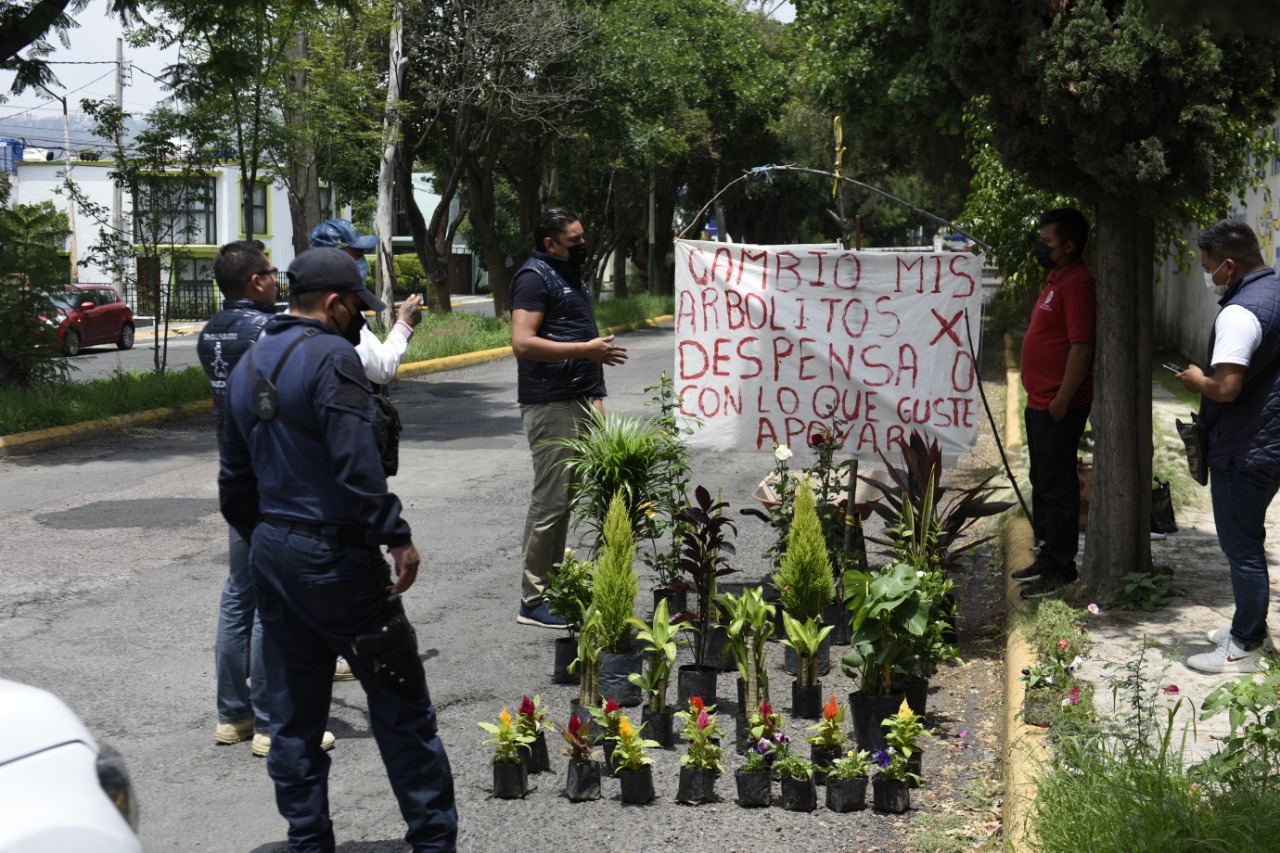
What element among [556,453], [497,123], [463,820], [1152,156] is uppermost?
[497,123]

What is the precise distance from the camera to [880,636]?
5.29 meters

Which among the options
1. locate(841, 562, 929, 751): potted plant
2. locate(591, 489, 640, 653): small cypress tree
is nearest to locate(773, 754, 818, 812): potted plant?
locate(841, 562, 929, 751): potted plant

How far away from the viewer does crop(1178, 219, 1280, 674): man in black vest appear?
17.9 ft

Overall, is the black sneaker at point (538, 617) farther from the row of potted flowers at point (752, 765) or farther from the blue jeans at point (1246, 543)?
the blue jeans at point (1246, 543)

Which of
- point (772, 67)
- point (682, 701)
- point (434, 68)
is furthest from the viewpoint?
point (772, 67)

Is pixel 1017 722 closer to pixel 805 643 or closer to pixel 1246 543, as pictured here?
pixel 805 643

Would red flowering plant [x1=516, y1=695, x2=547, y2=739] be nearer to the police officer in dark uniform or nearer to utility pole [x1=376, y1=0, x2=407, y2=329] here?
the police officer in dark uniform

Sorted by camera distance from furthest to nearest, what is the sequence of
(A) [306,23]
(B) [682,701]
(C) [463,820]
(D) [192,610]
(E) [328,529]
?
(A) [306,23], (D) [192,610], (B) [682,701], (C) [463,820], (E) [328,529]

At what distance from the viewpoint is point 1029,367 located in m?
7.23

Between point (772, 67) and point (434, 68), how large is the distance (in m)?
16.3

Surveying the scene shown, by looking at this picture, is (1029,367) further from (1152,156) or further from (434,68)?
(434,68)

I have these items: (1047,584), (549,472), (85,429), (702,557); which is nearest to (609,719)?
(702,557)

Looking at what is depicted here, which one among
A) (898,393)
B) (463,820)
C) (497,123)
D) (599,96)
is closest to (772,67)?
(599,96)

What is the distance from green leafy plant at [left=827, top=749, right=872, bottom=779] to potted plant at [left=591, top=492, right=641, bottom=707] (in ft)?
3.83
